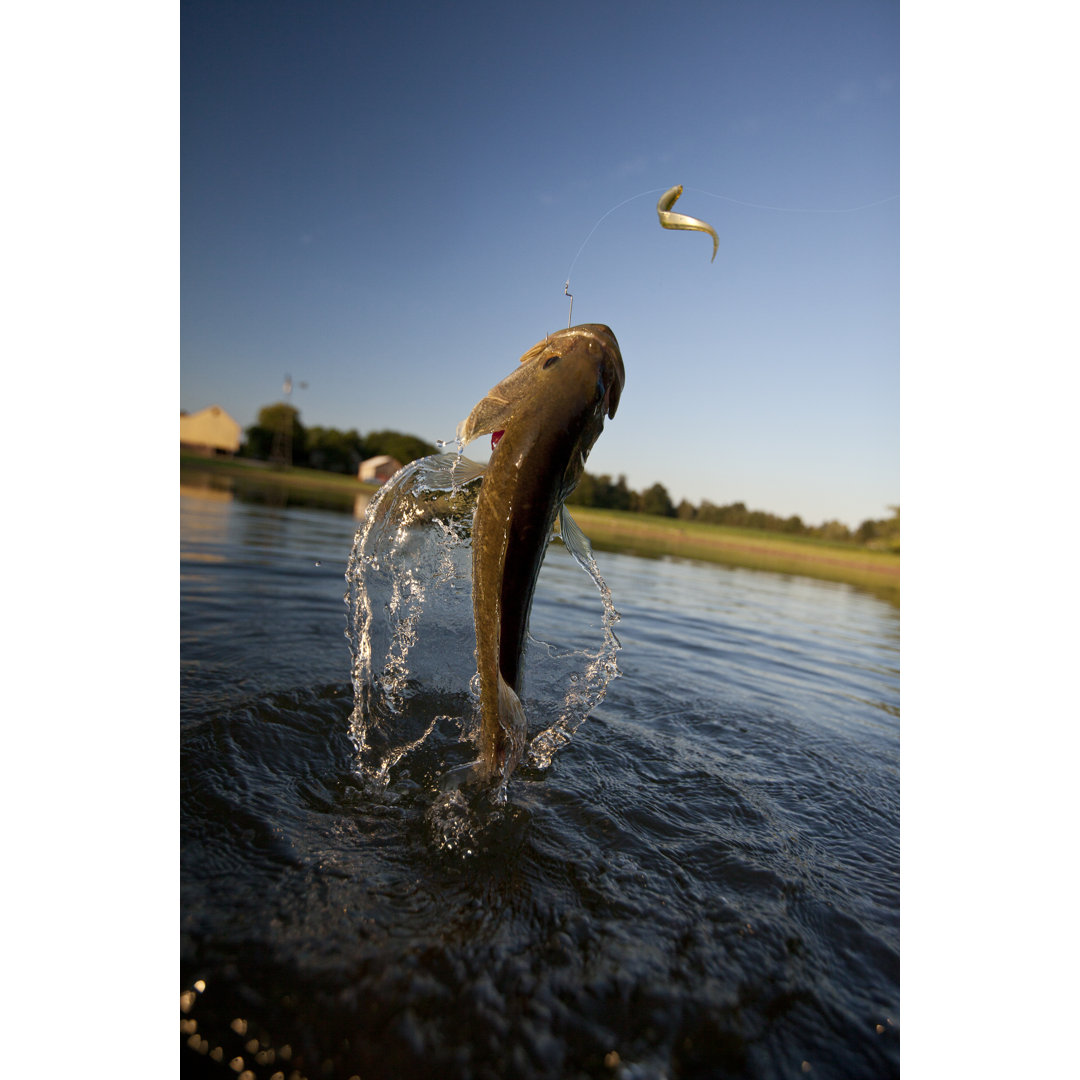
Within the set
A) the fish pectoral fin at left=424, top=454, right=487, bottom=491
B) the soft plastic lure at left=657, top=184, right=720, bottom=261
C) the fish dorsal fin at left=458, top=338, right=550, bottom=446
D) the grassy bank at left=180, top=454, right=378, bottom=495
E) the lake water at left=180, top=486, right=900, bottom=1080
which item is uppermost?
the grassy bank at left=180, top=454, right=378, bottom=495

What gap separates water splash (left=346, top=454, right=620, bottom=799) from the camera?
3.32 metres

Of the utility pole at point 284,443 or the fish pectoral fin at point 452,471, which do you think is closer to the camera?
the fish pectoral fin at point 452,471

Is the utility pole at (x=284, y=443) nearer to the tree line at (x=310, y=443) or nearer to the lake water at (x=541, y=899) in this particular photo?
the tree line at (x=310, y=443)

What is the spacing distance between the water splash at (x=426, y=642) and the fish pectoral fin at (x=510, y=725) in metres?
0.52

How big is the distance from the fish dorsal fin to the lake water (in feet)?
6.05

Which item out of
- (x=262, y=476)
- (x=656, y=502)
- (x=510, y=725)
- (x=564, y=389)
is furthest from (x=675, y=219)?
(x=656, y=502)

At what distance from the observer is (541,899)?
7.75ft

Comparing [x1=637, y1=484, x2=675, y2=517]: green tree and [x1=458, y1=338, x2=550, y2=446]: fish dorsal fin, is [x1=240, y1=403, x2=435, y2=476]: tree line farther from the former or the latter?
[x1=458, y1=338, x2=550, y2=446]: fish dorsal fin

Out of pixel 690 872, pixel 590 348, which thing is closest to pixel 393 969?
pixel 690 872

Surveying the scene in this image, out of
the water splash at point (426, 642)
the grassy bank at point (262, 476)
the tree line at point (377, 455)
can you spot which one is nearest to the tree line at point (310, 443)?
the tree line at point (377, 455)

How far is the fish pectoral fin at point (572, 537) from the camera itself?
273 cm

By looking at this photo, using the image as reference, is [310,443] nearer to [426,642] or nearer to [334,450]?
[334,450]

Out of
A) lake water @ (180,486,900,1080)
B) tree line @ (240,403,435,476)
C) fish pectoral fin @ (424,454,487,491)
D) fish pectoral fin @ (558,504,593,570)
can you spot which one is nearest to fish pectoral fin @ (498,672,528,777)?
lake water @ (180,486,900,1080)

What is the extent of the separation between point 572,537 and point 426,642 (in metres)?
2.33
